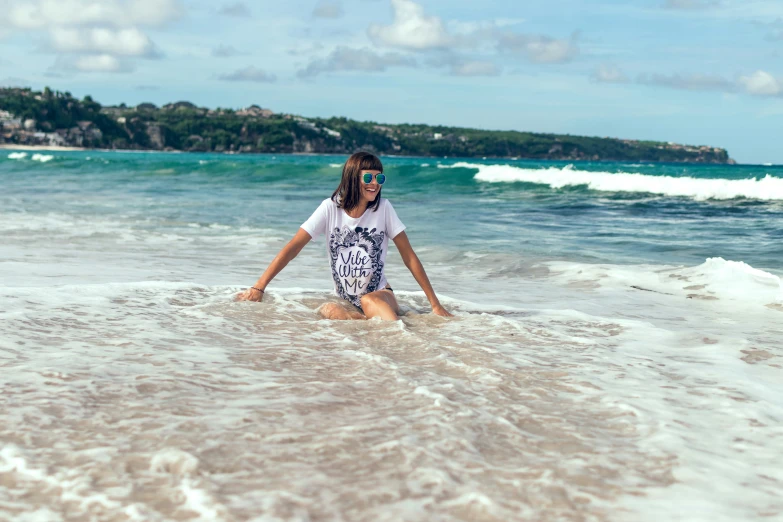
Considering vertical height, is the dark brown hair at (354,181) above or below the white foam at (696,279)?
above

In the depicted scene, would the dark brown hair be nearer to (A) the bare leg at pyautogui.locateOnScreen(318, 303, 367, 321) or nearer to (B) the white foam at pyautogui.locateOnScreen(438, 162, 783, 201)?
(A) the bare leg at pyautogui.locateOnScreen(318, 303, 367, 321)

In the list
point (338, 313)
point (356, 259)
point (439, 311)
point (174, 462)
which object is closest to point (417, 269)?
point (439, 311)

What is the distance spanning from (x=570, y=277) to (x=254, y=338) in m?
5.23

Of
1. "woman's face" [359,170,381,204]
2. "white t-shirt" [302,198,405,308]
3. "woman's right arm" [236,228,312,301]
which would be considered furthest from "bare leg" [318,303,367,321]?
"woman's face" [359,170,381,204]

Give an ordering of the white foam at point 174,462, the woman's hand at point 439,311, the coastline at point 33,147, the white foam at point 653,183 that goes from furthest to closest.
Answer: the coastline at point 33,147, the white foam at point 653,183, the woman's hand at point 439,311, the white foam at point 174,462

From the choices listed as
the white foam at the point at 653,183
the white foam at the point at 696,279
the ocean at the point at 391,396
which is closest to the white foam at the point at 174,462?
the ocean at the point at 391,396

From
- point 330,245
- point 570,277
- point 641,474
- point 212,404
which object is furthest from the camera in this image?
point 570,277

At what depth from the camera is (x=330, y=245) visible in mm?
5754

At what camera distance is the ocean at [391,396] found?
259 centimetres

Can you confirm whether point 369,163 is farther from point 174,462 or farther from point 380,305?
point 174,462

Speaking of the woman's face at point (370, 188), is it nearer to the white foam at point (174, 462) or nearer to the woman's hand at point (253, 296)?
the woman's hand at point (253, 296)

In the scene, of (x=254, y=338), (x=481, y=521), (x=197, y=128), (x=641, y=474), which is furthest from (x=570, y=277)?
(x=197, y=128)

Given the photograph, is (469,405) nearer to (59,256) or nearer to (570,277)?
(570,277)

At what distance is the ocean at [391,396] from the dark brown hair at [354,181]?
89cm
